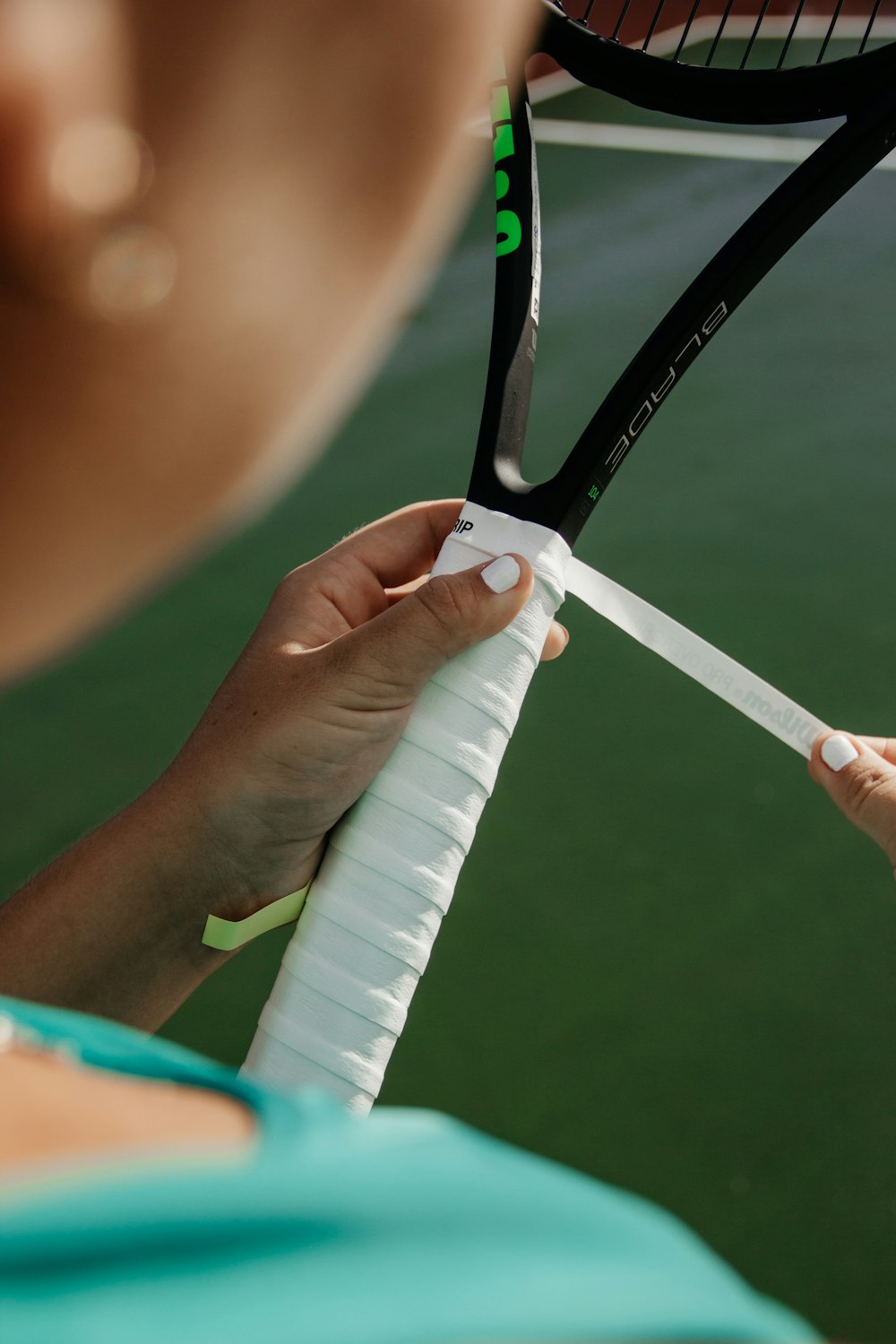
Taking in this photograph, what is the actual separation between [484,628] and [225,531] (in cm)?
84

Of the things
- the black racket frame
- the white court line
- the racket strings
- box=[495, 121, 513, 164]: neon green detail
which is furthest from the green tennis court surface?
the racket strings

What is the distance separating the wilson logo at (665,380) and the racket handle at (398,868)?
3.2 inches

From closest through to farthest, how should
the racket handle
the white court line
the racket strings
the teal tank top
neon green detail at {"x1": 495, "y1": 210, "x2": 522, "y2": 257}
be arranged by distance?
the teal tank top < the racket handle < neon green detail at {"x1": 495, "y1": 210, "x2": 522, "y2": 257} < the white court line < the racket strings

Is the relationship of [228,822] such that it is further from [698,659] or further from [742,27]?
[742,27]

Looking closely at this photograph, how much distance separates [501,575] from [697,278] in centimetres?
25

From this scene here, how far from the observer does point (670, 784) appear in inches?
42.7

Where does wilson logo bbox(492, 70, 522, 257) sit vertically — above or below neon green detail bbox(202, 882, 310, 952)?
above

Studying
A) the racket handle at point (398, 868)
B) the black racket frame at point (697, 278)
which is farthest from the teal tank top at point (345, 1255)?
the black racket frame at point (697, 278)

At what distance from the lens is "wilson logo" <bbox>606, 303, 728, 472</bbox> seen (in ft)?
2.38

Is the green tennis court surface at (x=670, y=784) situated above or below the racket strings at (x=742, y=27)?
below

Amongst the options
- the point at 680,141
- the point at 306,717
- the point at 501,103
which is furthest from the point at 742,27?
the point at 306,717

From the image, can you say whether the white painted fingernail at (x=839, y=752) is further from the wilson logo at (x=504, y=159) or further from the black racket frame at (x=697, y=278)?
the wilson logo at (x=504, y=159)

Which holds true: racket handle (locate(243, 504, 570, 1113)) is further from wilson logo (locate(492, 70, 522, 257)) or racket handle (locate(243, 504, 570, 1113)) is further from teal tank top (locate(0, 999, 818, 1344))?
teal tank top (locate(0, 999, 818, 1344))

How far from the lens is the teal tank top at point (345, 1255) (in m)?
0.21
